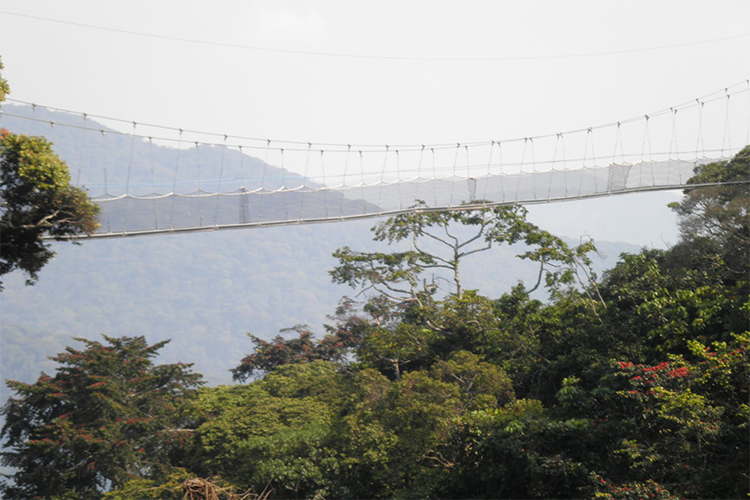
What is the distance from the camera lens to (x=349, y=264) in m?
17.4

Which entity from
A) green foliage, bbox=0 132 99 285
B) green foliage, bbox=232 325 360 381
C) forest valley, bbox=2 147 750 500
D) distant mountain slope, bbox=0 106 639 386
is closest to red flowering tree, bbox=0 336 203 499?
forest valley, bbox=2 147 750 500

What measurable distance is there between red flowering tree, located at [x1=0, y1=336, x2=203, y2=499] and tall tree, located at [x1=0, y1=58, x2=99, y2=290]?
6.73 meters

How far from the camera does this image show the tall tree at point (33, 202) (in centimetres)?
823

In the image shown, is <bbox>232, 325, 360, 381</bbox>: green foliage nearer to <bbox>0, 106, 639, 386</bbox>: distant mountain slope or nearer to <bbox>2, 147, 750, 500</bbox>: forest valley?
<bbox>2, 147, 750, 500</bbox>: forest valley

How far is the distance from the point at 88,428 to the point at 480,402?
362 inches

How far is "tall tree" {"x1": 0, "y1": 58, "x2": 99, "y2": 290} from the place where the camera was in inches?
324

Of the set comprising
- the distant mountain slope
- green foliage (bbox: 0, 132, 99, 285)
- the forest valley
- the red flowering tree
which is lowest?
the distant mountain slope

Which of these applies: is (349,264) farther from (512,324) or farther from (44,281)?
(44,281)

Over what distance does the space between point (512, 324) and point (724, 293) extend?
3.71 meters

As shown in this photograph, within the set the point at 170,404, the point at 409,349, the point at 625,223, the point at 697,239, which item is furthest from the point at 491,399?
the point at 625,223

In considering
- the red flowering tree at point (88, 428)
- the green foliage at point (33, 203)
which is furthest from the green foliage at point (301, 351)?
the green foliage at point (33, 203)

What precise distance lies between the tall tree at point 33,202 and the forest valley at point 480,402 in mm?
3780

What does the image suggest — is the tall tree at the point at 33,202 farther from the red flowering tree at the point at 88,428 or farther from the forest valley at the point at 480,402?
the red flowering tree at the point at 88,428

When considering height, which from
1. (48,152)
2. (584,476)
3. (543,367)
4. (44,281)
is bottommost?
(44,281)
